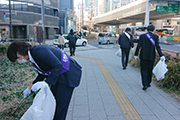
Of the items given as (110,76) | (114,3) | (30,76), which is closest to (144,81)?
(110,76)

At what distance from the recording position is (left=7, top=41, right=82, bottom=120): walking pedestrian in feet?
6.44

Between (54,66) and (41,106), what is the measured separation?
49 centimetres

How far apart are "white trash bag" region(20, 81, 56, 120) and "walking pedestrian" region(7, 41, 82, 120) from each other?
124 millimetres

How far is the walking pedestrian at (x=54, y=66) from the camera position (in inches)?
77.3

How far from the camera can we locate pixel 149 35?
434 cm

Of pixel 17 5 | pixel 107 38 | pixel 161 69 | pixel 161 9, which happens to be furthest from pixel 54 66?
pixel 17 5

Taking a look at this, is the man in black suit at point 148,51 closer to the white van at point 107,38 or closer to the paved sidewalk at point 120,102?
the paved sidewalk at point 120,102

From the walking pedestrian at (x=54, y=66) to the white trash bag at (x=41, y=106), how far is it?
0.12 m

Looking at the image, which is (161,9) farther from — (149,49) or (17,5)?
(17,5)

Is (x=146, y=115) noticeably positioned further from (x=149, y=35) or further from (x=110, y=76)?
(x=110, y=76)

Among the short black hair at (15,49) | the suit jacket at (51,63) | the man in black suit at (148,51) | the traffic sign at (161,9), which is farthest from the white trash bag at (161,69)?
the traffic sign at (161,9)

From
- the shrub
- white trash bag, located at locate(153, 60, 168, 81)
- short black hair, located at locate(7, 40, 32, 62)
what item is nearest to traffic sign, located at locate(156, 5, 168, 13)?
the shrub

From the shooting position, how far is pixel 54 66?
195cm

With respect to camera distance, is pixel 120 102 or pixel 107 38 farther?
pixel 107 38
